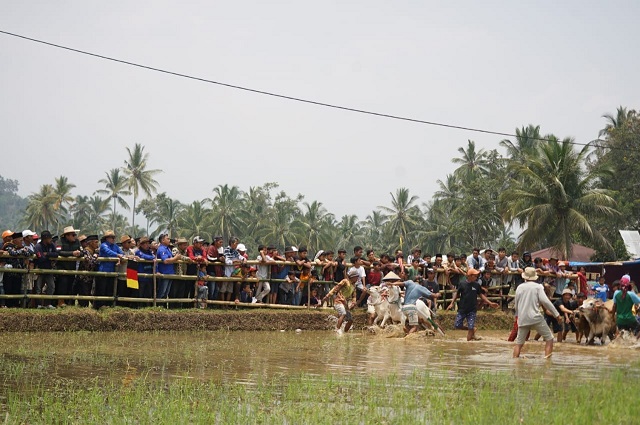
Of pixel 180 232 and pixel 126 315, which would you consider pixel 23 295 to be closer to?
pixel 126 315

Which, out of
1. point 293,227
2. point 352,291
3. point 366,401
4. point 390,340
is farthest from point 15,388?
point 293,227

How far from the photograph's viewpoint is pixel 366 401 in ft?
25.5

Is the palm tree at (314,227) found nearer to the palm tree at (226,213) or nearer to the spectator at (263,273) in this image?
the palm tree at (226,213)

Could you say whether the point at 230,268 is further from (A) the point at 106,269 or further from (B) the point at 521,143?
(B) the point at 521,143

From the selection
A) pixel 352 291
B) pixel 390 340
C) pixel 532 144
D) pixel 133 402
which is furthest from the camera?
pixel 532 144

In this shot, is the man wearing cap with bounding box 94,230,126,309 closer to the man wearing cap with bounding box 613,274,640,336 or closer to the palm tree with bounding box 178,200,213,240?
the man wearing cap with bounding box 613,274,640,336

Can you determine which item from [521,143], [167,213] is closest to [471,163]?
[521,143]

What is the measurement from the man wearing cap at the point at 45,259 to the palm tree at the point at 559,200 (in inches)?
979

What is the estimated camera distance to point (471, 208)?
5244 cm

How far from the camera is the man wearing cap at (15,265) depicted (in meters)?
14.3

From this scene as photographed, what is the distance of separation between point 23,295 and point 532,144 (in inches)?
1690

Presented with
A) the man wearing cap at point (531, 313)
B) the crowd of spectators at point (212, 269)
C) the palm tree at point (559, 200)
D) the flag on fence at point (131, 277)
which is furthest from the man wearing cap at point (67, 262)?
the palm tree at point (559, 200)

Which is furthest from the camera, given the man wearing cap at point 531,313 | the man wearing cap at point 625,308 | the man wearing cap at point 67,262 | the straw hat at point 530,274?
the man wearing cap at point 625,308

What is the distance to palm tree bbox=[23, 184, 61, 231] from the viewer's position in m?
76.5
